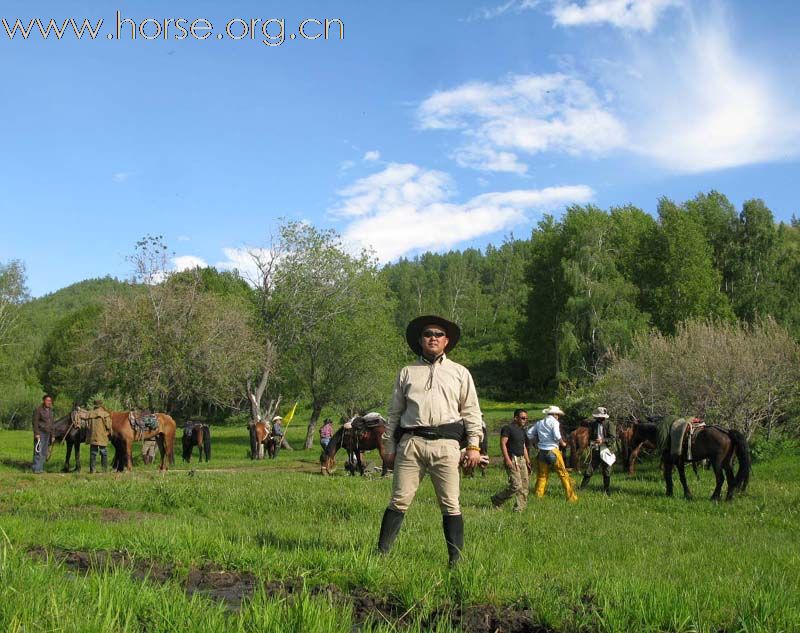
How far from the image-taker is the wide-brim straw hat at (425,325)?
7273 millimetres

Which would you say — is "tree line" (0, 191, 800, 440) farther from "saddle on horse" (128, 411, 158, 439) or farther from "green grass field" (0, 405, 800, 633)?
"green grass field" (0, 405, 800, 633)

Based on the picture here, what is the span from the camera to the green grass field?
4.38 metres

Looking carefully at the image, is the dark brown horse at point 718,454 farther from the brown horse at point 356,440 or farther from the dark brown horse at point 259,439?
the dark brown horse at point 259,439

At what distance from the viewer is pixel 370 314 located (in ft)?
140

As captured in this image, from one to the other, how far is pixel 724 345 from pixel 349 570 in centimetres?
2354

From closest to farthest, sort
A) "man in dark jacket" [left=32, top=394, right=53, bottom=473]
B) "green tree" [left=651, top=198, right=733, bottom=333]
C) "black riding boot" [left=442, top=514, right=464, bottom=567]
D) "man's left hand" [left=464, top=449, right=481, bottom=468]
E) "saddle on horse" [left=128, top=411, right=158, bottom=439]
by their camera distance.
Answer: "black riding boot" [left=442, top=514, right=464, bottom=567]
"man's left hand" [left=464, top=449, right=481, bottom=468]
"man in dark jacket" [left=32, top=394, right=53, bottom=473]
"saddle on horse" [left=128, top=411, right=158, bottom=439]
"green tree" [left=651, top=198, right=733, bottom=333]

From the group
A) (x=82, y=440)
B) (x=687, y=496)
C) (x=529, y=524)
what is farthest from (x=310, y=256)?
(x=529, y=524)

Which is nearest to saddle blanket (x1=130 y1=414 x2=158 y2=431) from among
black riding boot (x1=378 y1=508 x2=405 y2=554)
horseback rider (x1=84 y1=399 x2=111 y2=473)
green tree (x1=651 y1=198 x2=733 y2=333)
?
horseback rider (x1=84 y1=399 x2=111 y2=473)

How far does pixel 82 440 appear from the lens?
2295 cm

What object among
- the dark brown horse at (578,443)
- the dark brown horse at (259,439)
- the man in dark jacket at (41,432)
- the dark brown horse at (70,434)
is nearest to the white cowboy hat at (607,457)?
the dark brown horse at (578,443)

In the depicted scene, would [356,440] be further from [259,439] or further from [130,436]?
[259,439]

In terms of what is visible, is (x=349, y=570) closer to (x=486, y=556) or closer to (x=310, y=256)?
(x=486, y=556)

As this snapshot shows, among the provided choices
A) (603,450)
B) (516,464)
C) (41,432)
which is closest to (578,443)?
(603,450)

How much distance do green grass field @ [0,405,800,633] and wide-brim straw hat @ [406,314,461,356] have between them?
6.50 feet
